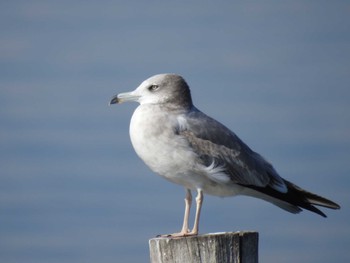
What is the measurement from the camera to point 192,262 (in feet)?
20.1

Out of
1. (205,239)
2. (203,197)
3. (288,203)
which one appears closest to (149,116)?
(203,197)

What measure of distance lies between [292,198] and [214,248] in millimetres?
2742

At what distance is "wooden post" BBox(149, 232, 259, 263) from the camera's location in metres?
6.07

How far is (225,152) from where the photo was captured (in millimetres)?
8648

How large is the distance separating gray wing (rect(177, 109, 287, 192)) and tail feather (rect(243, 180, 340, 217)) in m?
0.06

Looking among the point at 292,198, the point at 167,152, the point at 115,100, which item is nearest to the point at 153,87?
the point at 115,100

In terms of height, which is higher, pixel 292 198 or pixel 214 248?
pixel 292 198

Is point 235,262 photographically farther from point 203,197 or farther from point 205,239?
point 203,197

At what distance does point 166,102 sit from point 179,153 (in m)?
0.79

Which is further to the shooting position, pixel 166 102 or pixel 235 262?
pixel 166 102

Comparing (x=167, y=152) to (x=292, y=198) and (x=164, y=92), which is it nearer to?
(x=164, y=92)

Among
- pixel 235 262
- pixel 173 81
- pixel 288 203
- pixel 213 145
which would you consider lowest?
pixel 235 262

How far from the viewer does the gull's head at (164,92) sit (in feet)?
28.7

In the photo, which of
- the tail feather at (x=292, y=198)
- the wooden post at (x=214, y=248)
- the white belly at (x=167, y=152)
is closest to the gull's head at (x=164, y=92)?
the white belly at (x=167, y=152)
